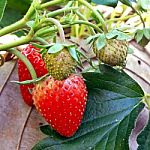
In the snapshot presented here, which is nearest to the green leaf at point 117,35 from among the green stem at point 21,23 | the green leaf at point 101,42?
the green leaf at point 101,42

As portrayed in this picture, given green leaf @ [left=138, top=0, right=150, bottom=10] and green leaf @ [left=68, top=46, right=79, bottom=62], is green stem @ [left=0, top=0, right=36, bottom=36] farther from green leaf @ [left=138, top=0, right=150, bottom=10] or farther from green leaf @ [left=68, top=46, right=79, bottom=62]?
green leaf @ [left=138, top=0, right=150, bottom=10]

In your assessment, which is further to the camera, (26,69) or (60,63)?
(26,69)

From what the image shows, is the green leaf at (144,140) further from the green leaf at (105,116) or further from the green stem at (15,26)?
the green stem at (15,26)

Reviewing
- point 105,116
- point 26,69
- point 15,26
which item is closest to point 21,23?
point 15,26

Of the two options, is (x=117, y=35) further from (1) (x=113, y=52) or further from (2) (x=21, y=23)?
(2) (x=21, y=23)

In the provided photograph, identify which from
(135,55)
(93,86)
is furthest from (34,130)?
(135,55)

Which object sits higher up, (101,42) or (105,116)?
(101,42)

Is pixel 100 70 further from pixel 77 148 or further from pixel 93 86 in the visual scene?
pixel 77 148
